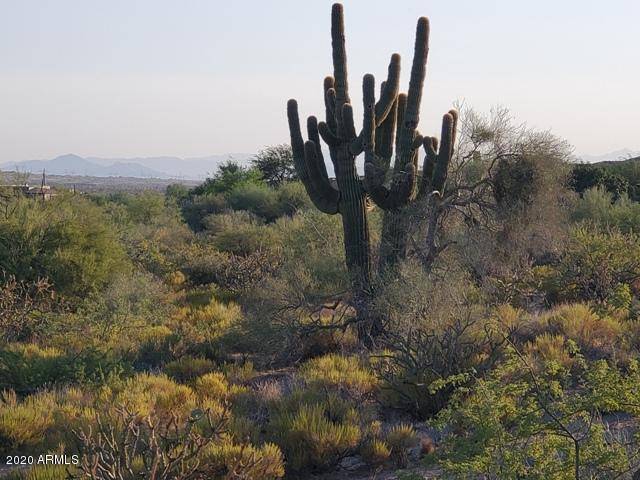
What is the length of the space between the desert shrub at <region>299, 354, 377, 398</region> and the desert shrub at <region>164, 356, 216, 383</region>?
54.1 inches

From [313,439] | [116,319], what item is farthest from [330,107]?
[313,439]

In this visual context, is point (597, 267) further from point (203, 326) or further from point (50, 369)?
point (50, 369)

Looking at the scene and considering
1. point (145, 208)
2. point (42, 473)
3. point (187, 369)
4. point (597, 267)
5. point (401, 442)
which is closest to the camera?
point (42, 473)

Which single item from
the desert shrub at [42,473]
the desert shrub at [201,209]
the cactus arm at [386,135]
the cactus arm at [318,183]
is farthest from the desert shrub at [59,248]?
the desert shrub at [201,209]

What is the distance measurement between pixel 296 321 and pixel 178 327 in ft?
8.07

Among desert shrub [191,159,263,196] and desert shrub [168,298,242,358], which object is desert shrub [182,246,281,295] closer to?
desert shrub [168,298,242,358]

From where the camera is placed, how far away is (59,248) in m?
13.2

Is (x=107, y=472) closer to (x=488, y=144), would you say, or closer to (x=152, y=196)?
(x=488, y=144)

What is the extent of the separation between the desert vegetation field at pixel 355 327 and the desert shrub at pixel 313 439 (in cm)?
2

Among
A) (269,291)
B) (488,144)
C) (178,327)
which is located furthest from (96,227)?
(488,144)

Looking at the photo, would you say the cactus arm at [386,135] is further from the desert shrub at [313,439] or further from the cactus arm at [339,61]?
the desert shrub at [313,439]

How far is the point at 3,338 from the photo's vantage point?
10.7 metres

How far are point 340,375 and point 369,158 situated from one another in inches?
168

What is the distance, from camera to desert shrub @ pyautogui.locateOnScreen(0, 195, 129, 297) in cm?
1291
